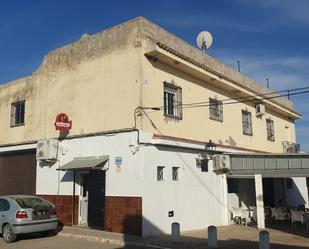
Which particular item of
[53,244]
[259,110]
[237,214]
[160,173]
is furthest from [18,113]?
[259,110]

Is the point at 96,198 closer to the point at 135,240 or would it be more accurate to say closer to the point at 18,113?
the point at 135,240

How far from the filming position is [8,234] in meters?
12.7

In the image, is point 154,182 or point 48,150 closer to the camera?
point 154,182

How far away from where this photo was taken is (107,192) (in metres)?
14.6

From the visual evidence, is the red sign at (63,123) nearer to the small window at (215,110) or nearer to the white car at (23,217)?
the white car at (23,217)

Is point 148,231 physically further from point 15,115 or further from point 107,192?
point 15,115

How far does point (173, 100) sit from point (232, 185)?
6.00 meters

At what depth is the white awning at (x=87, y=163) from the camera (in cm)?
1412

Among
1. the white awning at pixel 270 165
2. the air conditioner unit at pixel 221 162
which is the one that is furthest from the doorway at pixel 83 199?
the white awning at pixel 270 165

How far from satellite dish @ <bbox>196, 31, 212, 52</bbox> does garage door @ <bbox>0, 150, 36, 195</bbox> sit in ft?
31.8

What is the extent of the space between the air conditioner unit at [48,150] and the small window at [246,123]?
10.1m

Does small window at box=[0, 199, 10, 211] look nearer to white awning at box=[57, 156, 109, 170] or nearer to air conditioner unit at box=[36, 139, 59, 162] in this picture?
white awning at box=[57, 156, 109, 170]

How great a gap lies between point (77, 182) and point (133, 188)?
3314mm

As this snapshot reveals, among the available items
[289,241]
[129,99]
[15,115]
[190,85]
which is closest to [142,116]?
[129,99]
